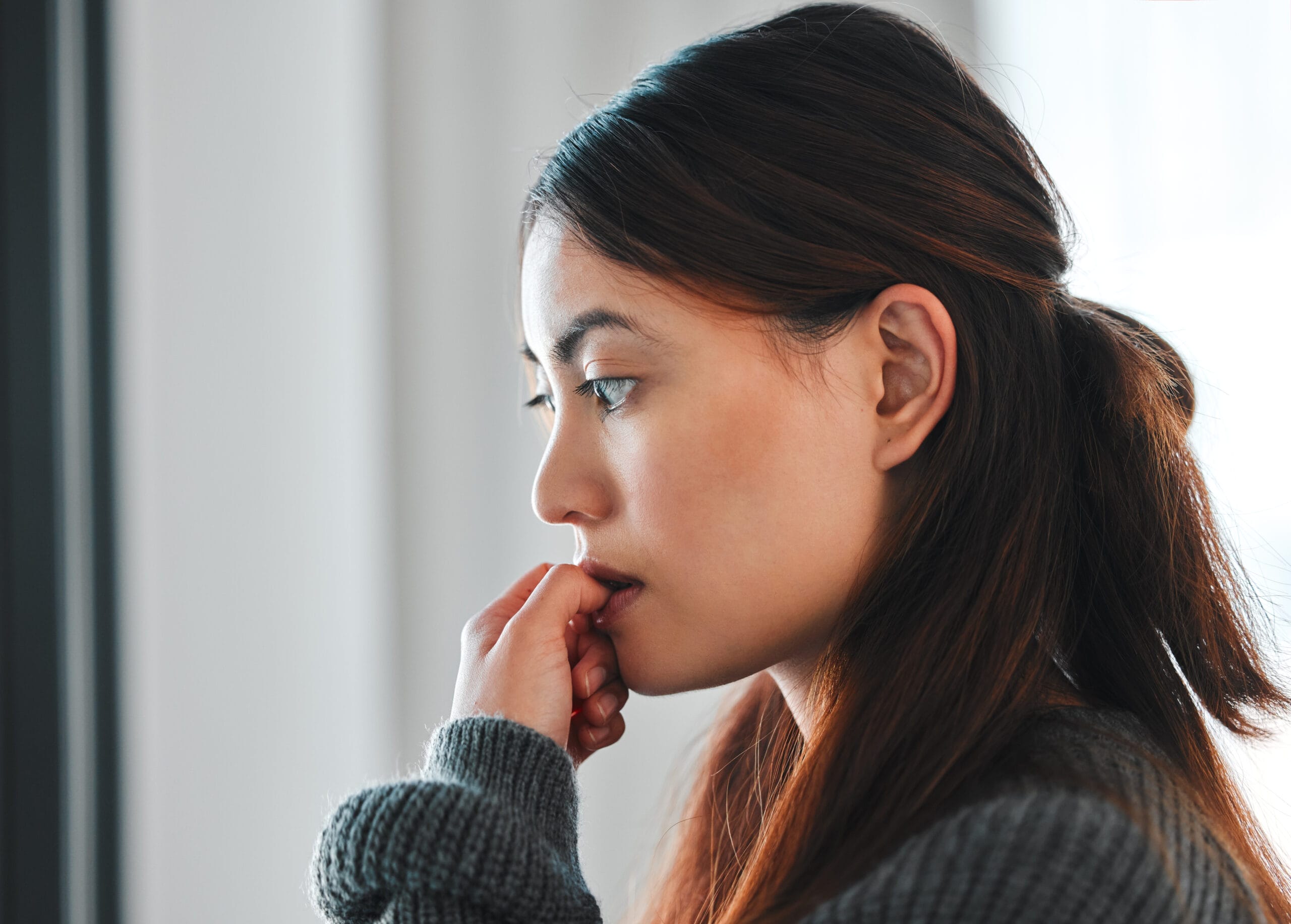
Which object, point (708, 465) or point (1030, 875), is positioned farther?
point (708, 465)

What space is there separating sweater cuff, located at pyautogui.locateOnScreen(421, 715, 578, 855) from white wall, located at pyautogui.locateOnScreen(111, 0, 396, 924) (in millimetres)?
627

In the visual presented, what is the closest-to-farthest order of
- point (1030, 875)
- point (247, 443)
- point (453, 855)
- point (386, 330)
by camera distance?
point (1030, 875), point (453, 855), point (247, 443), point (386, 330)

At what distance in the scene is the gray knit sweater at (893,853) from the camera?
52 centimetres

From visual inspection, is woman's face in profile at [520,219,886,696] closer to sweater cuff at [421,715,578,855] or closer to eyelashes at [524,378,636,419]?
eyelashes at [524,378,636,419]

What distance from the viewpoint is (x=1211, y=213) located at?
1.26 metres

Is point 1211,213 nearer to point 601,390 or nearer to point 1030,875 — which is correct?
point 601,390

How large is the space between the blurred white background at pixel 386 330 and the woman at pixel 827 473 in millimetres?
303

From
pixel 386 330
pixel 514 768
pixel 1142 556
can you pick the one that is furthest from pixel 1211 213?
pixel 386 330

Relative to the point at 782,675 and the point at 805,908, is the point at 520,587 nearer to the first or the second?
the point at 782,675

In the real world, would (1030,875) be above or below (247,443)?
below

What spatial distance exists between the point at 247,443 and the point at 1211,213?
54.3 inches

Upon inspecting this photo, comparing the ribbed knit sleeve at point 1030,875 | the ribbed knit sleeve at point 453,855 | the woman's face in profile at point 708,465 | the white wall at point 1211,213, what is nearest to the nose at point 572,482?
the woman's face in profile at point 708,465

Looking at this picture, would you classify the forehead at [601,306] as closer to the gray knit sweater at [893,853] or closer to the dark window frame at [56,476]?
the gray knit sweater at [893,853]

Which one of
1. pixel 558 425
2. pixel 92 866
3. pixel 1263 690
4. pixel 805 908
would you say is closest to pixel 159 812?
pixel 92 866
